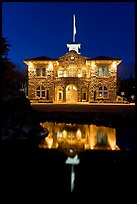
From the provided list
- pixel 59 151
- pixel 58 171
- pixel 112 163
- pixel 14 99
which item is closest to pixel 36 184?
pixel 58 171

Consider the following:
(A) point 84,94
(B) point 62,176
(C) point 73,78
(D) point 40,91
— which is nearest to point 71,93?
(A) point 84,94

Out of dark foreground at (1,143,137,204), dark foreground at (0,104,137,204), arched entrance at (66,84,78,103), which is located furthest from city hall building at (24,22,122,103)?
dark foreground at (1,143,137,204)

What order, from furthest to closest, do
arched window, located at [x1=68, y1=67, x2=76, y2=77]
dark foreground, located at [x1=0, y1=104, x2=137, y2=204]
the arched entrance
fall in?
the arched entrance, arched window, located at [x1=68, y1=67, x2=76, y2=77], dark foreground, located at [x1=0, y1=104, x2=137, y2=204]

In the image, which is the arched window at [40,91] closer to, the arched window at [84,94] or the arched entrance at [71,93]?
the arched entrance at [71,93]

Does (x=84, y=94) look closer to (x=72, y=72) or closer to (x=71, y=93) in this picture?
(x=71, y=93)

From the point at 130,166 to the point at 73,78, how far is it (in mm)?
29061

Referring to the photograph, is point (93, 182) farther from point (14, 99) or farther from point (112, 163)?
point (14, 99)

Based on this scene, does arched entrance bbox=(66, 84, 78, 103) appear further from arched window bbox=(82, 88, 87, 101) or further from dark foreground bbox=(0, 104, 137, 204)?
dark foreground bbox=(0, 104, 137, 204)

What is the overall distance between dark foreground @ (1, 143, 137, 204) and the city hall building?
27.7m

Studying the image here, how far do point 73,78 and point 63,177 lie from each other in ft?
97.5

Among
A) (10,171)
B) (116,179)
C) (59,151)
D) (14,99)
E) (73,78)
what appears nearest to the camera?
(116,179)

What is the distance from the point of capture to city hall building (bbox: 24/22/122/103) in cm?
3394

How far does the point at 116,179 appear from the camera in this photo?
14.6 feet

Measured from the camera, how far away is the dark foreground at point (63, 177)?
11.8 feet
